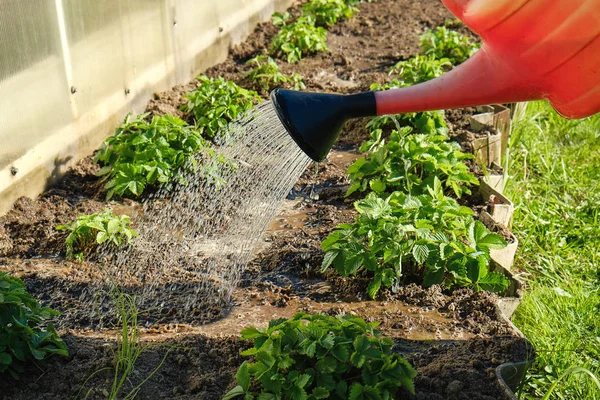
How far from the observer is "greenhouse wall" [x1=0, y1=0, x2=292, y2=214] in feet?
13.2

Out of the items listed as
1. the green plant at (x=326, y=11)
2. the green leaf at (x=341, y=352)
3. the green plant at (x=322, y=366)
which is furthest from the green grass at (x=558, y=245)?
the green plant at (x=326, y=11)

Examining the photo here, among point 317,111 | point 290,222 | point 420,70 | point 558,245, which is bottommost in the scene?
point 558,245

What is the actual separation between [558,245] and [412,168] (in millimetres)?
841

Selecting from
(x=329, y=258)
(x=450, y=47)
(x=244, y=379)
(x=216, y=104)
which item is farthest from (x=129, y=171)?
(x=450, y=47)

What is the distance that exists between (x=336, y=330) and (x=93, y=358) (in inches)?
36.6

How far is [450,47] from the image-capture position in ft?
20.1

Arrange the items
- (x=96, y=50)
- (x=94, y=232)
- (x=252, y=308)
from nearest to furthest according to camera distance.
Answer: (x=252, y=308) → (x=94, y=232) → (x=96, y=50)

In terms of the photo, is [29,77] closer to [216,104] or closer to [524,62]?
[216,104]

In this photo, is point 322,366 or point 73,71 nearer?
point 322,366

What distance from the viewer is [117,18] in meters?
4.89

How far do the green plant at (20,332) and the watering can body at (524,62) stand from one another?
4.33 feet

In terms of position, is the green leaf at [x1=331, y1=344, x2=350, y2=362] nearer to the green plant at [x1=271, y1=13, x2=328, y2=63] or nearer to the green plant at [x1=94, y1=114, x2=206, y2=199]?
the green plant at [x1=94, y1=114, x2=206, y2=199]

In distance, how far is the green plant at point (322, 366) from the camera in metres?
2.43

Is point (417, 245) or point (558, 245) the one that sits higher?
point (417, 245)
